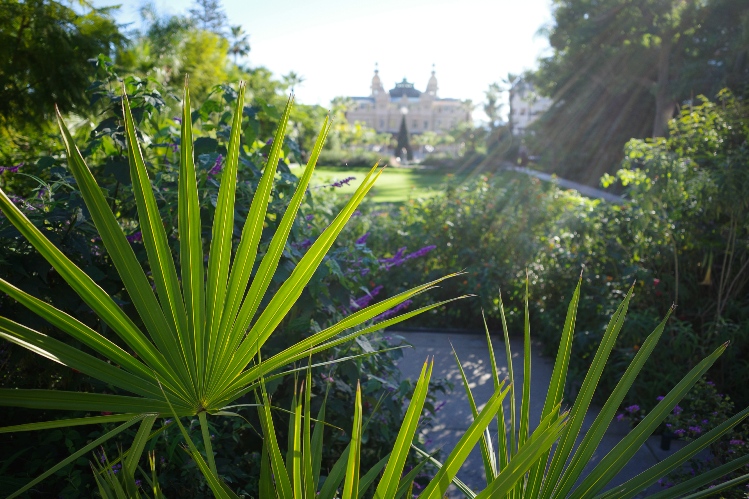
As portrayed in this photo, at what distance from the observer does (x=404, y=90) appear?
9931 centimetres

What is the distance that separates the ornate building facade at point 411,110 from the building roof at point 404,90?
3040 millimetres

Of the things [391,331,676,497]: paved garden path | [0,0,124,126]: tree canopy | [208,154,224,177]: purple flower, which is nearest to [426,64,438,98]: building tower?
[391,331,676,497]: paved garden path

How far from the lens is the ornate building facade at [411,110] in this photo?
292ft

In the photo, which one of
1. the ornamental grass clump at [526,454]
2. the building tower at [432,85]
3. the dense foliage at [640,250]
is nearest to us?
the ornamental grass clump at [526,454]

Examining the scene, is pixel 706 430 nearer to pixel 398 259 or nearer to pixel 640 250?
pixel 398 259

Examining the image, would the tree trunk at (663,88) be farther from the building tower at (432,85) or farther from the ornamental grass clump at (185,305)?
the building tower at (432,85)

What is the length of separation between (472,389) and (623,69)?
27.3 metres

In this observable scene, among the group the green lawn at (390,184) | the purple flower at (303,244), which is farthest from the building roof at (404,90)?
the purple flower at (303,244)

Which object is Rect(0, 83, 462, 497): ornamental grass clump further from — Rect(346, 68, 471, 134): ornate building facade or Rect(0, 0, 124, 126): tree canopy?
Rect(346, 68, 471, 134): ornate building facade

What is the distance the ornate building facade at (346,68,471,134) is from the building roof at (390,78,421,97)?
304cm

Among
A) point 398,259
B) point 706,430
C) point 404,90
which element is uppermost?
point 404,90

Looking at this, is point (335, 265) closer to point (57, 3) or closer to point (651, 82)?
point (57, 3)

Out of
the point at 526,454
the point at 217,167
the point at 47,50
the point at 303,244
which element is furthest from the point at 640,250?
the point at 47,50

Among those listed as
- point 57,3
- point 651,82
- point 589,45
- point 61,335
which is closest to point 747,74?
point 651,82
